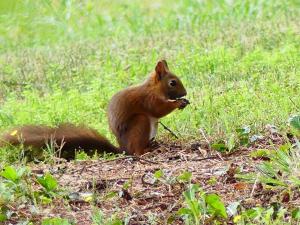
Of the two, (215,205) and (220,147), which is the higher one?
(215,205)

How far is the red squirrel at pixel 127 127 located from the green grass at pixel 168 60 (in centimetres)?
20

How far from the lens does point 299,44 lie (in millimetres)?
9250

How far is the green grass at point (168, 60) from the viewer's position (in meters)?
7.12

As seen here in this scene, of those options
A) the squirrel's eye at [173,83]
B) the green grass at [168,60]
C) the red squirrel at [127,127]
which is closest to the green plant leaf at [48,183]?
the green grass at [168,60]

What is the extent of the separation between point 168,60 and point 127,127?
305 cm

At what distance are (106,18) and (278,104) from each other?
661 centimetres

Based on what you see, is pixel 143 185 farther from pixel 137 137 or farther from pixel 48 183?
pixel 137 137

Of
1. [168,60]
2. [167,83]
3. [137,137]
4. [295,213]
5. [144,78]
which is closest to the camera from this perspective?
[295,213]

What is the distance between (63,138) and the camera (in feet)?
20.4

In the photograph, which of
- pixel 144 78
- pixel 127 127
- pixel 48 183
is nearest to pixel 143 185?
pixel 48 183

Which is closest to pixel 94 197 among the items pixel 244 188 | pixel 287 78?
pixel 244 188

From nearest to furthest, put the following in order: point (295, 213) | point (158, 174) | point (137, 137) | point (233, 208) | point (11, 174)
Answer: point (295, 213), point (233, 208), point (11, 174), point (158, 174), point (137, 137)

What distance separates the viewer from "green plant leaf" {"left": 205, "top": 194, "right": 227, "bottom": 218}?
13.5 feet

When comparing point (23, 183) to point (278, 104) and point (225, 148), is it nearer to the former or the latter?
point (225, 148)
